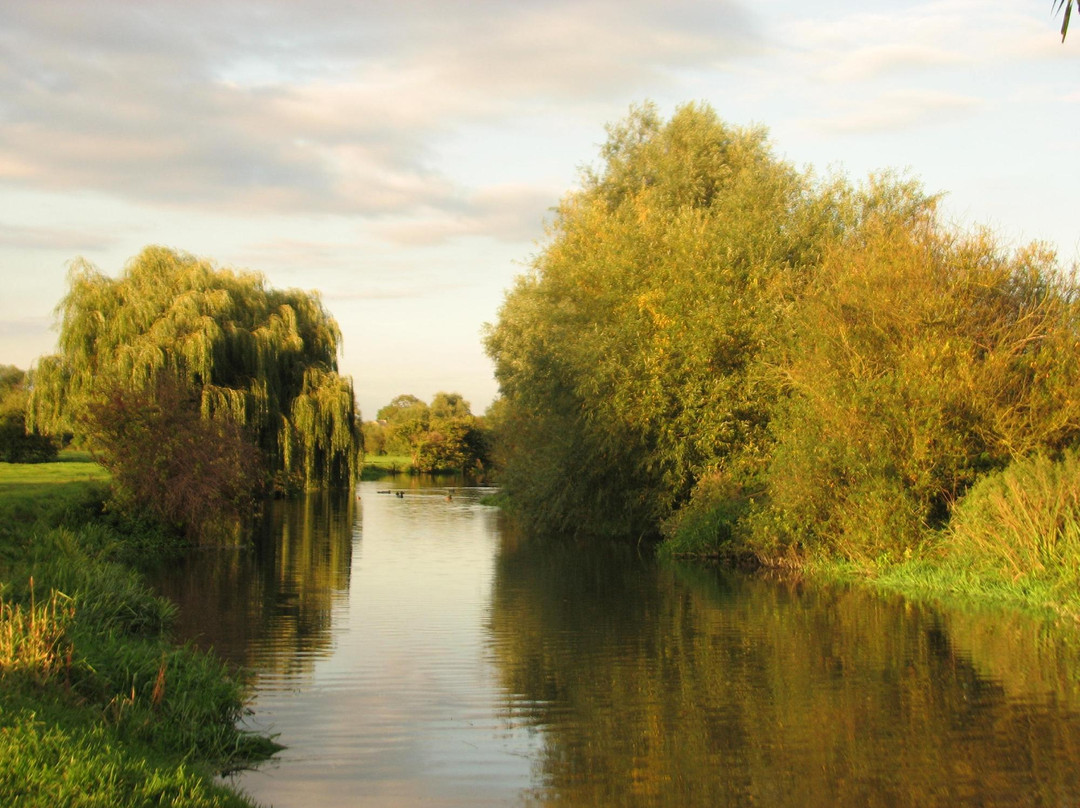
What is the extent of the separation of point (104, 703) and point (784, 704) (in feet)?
19.0

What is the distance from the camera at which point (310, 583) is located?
62.8 ft

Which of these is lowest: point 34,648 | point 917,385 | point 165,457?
point 34,648

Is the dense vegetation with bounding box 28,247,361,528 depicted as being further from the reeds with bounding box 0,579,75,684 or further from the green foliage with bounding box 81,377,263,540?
the reeds with bounding box 0,579,75,684

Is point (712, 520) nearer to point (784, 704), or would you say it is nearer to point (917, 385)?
point (917, 385)

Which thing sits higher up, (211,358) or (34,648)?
(211,358)

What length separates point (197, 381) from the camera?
100 feet

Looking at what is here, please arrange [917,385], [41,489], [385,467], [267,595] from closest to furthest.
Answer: [267,595] → [917,385] → [41,489] → [385,467]

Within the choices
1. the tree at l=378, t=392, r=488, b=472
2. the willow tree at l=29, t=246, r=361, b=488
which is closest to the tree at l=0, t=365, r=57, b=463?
the willow tree at l=29, t=246, r=361, b=488

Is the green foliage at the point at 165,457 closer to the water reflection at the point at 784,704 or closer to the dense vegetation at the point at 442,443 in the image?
the water reflection at the point at 784,704

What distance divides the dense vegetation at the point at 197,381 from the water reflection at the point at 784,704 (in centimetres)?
969

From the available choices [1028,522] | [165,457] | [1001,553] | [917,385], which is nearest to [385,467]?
[165,457]

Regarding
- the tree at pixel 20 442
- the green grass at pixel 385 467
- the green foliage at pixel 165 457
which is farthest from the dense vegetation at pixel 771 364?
the green grass at pixel 385 467

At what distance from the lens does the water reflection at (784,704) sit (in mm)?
7539

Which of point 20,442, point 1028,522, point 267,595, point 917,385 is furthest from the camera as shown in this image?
point 20,442
